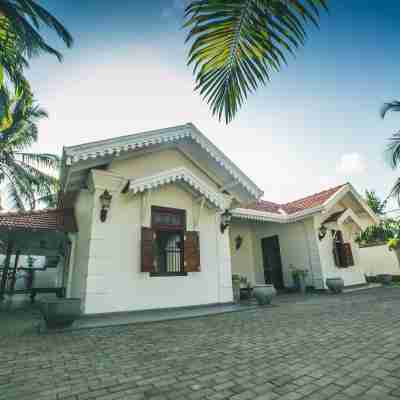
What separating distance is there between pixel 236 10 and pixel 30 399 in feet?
11.0

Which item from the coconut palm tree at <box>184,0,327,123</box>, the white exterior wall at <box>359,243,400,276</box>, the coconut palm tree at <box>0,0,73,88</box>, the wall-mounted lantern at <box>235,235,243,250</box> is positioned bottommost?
the white exterior wall at <box>359,243,400,276</box>

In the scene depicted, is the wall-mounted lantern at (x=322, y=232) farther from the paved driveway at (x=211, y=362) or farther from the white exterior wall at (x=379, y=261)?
the white exterior wall at (x=379, y=261)

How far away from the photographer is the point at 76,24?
332 centimetres

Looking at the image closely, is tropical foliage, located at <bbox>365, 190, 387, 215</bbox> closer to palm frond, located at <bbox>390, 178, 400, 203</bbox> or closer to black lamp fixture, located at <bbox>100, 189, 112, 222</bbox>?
palm frond, located at <bbox>390, 178, 400, 203</bbox>

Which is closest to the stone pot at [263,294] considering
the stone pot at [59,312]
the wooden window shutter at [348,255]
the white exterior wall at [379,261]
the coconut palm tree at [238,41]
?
the stone pot at [59,312]

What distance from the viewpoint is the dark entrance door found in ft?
40.9

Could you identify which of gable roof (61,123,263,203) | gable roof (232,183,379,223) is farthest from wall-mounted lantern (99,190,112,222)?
gable roof (232,183,379,223)

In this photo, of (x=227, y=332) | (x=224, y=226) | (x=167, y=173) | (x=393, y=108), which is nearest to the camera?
(x=227, y=332)

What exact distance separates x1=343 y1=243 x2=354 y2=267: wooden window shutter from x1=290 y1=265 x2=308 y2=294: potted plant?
2.31 m

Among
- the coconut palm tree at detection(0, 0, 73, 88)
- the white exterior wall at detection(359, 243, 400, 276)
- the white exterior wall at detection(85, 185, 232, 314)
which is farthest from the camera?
the white exterior wall at detection(359, 243, 400, 276)

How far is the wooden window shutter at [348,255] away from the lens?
11810 mm

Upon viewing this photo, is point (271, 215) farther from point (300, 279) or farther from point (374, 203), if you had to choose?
point (374, 203)

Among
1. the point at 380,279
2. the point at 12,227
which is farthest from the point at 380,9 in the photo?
the point at 380,279

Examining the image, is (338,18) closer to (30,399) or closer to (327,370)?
(327,370)
